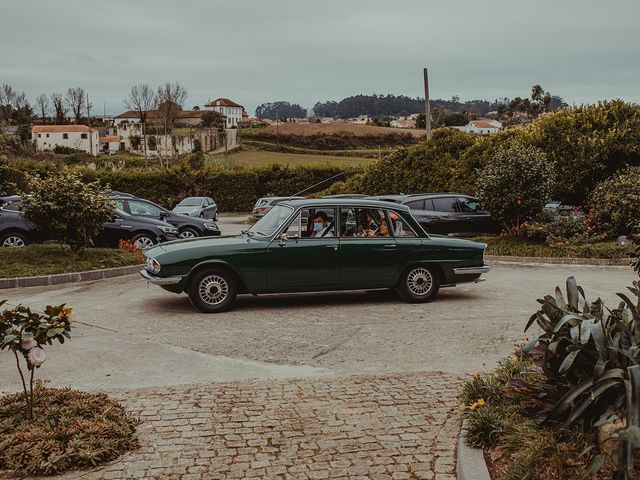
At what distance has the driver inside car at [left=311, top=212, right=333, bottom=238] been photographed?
10.6 metres

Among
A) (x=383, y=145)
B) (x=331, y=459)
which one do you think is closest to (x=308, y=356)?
(x=331, y=459)

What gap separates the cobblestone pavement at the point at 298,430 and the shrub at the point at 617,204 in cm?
1347

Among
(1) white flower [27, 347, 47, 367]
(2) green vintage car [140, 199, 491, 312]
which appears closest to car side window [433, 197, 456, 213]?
(2) green vintage car [140, 199, 491, 312]

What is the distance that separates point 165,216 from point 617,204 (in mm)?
12530

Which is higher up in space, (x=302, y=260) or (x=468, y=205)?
(x=468, y=205)

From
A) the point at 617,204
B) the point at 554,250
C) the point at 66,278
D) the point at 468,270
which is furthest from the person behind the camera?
the point at 617,204

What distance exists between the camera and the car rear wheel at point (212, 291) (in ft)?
33.3

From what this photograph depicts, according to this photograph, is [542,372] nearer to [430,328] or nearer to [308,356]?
[308,356]

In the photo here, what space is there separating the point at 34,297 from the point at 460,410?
28.8ft

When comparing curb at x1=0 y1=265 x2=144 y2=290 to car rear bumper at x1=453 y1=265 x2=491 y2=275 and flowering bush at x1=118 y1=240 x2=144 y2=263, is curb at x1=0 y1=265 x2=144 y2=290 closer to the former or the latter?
flowering bush at x1=118 y1=240 x2=144 y2=263

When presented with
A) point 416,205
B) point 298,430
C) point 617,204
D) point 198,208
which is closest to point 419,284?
point 298,430

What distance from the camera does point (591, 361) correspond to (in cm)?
446

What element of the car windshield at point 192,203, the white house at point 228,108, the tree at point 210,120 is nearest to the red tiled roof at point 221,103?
the white house at point 228,108

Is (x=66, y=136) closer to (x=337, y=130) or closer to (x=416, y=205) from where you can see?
(x=337, y=130)
